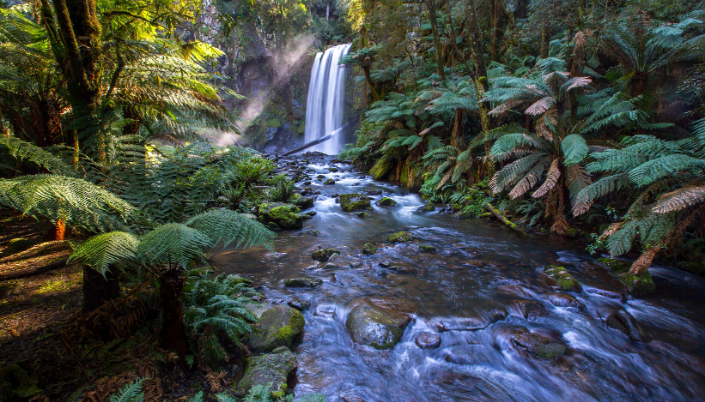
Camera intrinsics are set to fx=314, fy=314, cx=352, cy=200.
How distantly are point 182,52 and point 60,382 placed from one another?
9.66 ft

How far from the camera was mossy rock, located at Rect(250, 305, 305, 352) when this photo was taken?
2773 mm

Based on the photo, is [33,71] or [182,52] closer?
[33,71]

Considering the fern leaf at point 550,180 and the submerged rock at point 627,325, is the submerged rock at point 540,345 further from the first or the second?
the fern leaf at point 550,180

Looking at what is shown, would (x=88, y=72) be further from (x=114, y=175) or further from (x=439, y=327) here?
(x=439, y=327)

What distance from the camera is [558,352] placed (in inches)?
122

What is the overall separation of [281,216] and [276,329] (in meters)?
4.10

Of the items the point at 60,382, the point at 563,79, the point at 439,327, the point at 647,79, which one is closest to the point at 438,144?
the point at 563,79

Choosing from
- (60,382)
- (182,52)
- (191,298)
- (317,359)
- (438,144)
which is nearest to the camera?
(60,382)

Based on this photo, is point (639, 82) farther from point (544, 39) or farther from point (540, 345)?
point (540, 345)

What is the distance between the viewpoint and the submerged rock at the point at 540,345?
3.08 meters

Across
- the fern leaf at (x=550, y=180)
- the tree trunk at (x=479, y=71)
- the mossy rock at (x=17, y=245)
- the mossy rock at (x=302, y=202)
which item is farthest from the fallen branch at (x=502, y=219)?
the mossy rock at (x=17, y=245)

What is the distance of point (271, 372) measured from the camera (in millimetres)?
2406

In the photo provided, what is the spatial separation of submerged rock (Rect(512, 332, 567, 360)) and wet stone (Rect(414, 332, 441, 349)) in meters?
0.80

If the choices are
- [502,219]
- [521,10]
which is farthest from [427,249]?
[521,10]
